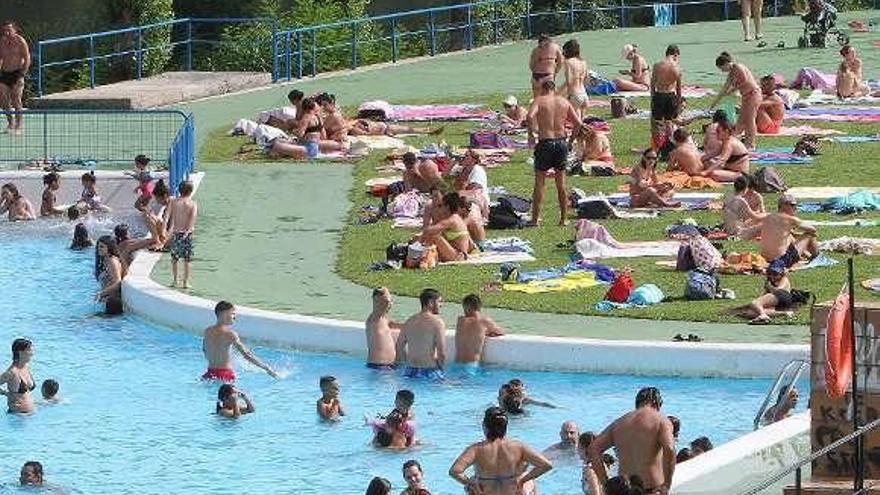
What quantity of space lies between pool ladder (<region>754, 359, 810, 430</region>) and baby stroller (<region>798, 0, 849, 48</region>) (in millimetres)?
24900

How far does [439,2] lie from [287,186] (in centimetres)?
1860

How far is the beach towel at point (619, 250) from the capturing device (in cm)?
2688

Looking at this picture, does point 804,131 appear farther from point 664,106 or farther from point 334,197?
point 334,197

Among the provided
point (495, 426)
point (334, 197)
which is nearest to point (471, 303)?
point (495, 426)

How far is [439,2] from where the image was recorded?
50.8 m

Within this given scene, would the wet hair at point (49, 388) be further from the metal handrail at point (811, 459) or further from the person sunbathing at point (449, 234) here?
the metal handrail at point (811, 459)

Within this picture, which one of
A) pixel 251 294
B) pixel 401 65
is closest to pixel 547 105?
pixel 251 294

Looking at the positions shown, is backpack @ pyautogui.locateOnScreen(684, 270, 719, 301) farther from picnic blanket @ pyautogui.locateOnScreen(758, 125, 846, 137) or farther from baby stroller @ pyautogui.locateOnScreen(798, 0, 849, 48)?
baby stroller @ pyautogui.locateOnScreen(798, 0, 849, 48)

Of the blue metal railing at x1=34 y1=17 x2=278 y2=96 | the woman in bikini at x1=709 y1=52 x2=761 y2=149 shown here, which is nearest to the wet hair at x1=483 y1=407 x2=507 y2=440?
the woman in bikini at x1=709 y1=52 x2=761 y2=149

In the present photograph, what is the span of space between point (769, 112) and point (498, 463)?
19545 mm

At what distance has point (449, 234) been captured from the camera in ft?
88.7

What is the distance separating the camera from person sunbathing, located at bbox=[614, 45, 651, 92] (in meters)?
41.1

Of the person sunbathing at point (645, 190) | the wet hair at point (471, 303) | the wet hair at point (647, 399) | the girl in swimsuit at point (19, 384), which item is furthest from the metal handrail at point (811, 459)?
the person sunbathing at point (645, 190)

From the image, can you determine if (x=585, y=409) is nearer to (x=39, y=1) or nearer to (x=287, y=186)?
(x=287, y=186)
